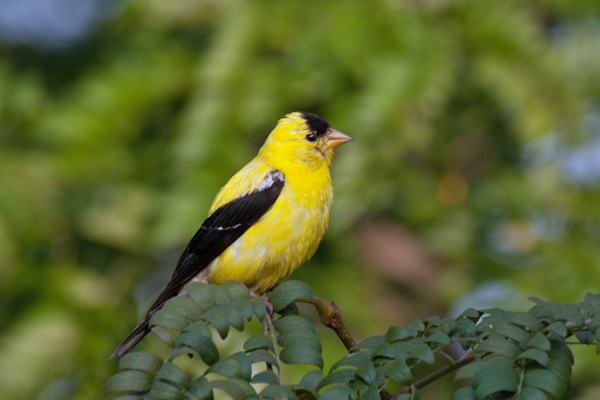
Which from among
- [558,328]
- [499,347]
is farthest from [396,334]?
[558,328]

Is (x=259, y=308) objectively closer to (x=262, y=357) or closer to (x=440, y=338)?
(x=262, y=357)

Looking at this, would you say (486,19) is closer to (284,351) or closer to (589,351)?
(589,351)

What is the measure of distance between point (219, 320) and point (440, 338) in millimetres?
538

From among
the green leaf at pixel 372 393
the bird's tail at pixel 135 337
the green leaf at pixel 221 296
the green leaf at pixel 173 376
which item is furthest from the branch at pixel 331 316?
the bird's tail at pixel 135 337

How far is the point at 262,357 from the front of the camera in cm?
140

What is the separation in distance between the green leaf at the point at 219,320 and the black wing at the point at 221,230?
4.58 ft

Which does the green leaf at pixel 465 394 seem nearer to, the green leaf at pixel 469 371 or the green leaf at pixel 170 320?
the green leaf at pixel 469 371

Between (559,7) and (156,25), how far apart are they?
2.71 meters

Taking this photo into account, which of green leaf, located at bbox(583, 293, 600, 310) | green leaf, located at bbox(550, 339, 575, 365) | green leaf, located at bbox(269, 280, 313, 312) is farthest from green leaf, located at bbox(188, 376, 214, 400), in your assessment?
green leaf, located at bbox(583, 293, 600, 310)

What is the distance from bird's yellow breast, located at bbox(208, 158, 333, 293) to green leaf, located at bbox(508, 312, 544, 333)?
1518 millimetres

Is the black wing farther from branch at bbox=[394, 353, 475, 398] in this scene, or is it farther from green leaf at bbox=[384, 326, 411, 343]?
branch at bbox=[394, 353, 475, 398]

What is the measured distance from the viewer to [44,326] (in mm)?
2963

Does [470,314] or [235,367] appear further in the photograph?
[470,314]

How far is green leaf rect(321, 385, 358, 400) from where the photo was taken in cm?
128
